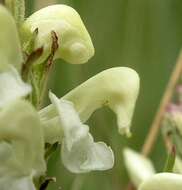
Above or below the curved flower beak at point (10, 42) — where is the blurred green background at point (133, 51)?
below

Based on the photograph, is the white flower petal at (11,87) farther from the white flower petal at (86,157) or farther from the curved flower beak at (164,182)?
the curved flower beak at (164,182)

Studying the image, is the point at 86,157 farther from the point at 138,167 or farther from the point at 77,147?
the point at 138,167

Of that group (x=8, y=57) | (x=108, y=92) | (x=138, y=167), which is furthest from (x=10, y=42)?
(x=138, y=167)

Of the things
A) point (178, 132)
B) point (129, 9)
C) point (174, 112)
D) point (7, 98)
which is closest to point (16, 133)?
point (7, 98)

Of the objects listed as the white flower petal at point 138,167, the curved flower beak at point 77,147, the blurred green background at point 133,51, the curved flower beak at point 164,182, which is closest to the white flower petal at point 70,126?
the curved flower beak at point 77,147

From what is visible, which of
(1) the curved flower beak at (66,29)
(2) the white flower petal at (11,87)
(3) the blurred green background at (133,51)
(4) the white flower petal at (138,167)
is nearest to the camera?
(2) the white flower petal at (11,87)

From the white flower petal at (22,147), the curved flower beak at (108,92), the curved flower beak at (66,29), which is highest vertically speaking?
the curved flower beak at (66,29)

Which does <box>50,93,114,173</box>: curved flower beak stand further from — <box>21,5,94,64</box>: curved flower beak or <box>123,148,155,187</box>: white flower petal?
<box>123,148,155,187</box>: white flower petal

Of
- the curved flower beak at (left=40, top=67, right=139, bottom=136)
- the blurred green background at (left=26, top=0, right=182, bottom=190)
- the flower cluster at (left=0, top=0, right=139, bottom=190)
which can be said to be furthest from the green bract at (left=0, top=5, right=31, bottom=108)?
the blurred green background at (left=26, top=0, right=182, bottom=190)

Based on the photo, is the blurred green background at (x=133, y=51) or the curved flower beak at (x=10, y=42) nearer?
the curved flower beak at (x=10, y=42)

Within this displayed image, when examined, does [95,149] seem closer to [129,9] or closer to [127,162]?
[127,162]
